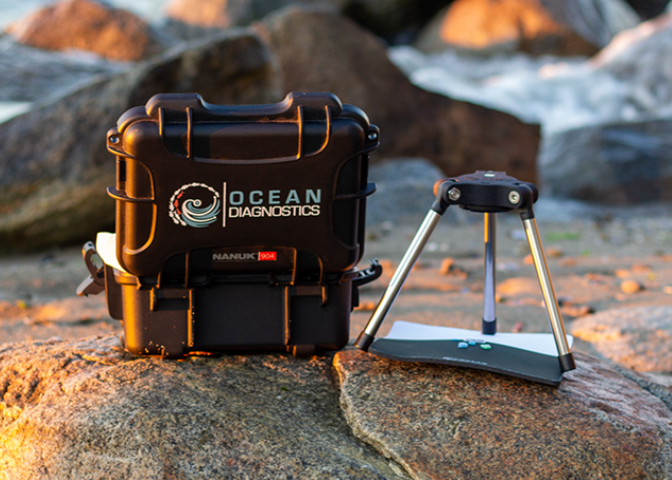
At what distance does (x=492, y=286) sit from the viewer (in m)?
2.07

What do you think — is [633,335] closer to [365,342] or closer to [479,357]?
[479,357]

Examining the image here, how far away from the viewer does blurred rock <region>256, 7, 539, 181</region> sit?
7176 mm

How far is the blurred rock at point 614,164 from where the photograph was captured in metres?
8.55

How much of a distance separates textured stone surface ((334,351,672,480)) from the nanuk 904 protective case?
14.2 inches

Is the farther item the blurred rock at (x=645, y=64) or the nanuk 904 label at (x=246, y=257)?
the blurred rock at (x=645, y=64)

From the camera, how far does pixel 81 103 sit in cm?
522

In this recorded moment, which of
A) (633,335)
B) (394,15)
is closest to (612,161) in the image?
(633,335)

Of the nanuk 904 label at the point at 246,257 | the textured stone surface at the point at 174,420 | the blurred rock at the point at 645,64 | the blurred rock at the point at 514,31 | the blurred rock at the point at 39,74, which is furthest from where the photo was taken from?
the blurred rock at the point at 514,31

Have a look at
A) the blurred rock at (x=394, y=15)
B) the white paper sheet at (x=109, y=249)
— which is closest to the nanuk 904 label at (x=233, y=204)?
the white paper sheet at (x=109, y=249)

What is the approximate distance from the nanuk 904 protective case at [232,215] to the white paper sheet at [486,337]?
324 millimetres

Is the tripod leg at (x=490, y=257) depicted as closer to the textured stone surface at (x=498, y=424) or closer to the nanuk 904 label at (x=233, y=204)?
the textured stone surface at (x=498, y=424)

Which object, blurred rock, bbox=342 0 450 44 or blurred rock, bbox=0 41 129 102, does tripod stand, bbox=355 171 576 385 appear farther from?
blurred rock, bbox=342 0 450 44

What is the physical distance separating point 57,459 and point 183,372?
428 mm

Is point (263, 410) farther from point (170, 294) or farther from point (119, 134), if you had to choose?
point (119, 134)
